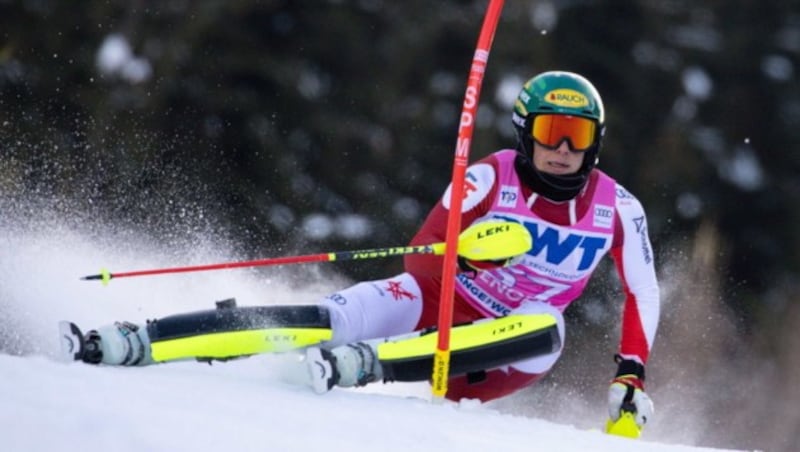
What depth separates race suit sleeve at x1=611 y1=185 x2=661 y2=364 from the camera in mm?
4453

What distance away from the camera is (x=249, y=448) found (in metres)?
2.86

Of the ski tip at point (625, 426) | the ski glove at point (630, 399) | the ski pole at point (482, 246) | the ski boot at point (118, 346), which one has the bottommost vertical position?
the ski tip at point (625, 426)

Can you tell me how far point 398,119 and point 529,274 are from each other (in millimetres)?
5933

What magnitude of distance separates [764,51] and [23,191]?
544 centimetres

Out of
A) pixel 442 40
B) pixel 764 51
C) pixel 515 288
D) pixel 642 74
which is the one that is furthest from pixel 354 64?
pixel 515 288

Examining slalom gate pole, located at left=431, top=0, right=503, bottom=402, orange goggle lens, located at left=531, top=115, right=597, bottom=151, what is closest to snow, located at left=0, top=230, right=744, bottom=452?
slalom gate pole, located at left=431, top=0, right=503, bottom=402

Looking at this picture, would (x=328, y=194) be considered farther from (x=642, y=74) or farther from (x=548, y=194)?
(x=548, y=194)

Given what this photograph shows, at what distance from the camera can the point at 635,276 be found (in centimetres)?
449

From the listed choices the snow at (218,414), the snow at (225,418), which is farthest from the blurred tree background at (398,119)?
the snow at (225,418)

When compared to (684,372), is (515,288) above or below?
above

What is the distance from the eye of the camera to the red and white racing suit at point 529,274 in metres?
4.30

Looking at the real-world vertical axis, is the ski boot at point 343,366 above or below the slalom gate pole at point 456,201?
below

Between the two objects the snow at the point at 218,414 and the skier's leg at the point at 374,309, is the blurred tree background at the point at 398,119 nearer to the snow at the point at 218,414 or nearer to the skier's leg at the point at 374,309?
the skier's leg at the point at 374,309

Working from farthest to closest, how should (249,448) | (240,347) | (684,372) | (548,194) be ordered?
1. (684,372)
2. (548,194)
3. (240,347)
4. (249,448)
